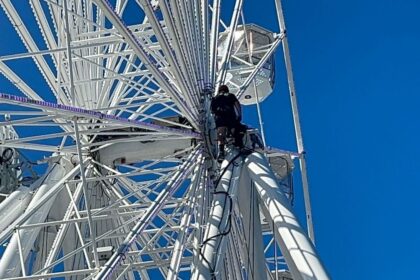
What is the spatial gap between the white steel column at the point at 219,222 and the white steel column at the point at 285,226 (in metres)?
0.32

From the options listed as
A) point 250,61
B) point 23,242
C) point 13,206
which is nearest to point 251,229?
point 23,242

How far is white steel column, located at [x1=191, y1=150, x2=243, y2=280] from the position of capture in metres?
10.4

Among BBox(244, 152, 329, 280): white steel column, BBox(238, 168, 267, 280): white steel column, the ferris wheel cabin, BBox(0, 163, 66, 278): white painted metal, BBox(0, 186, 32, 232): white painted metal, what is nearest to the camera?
BBox(244, 152, 329, 280): white steel column

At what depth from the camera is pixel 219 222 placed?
37.1 ft

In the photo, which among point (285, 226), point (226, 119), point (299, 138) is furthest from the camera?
point (299, 138)

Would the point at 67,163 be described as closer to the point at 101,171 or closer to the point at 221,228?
the point at 101,171

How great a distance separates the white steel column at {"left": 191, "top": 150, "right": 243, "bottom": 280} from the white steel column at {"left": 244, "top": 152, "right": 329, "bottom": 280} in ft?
1.05

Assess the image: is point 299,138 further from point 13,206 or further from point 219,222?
point 13,206

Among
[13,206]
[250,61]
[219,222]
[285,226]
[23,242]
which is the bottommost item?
[285,226]

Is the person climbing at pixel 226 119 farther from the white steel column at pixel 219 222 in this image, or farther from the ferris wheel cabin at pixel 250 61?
the ferris wheel cabin at pixel 250 61

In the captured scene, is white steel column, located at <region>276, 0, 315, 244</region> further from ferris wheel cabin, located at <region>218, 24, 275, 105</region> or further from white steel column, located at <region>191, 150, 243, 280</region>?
white steel column, located at <region>191, 150, 243, 280</region>

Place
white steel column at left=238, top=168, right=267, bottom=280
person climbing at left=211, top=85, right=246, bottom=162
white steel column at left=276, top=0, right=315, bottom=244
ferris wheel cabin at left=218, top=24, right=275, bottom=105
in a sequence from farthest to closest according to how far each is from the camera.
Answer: ferris wheel cabin at left=218, top=24, right=275, bottom=105
white steel column at left=276, top=0, right=315, bottom=244
person climbing at left=211, top=85, right=246, bottom=162
white steel column at left=238, top=168, right=267, bottom=280

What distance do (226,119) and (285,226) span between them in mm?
2801

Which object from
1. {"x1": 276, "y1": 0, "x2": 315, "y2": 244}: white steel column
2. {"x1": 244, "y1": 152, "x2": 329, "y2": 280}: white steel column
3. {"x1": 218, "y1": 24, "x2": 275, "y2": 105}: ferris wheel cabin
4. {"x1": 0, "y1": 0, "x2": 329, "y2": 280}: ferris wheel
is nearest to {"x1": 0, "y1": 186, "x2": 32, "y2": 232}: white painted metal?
{"x1": 0, "y1": 0, "x2": 329, "y2": 280}: ferris wheel
